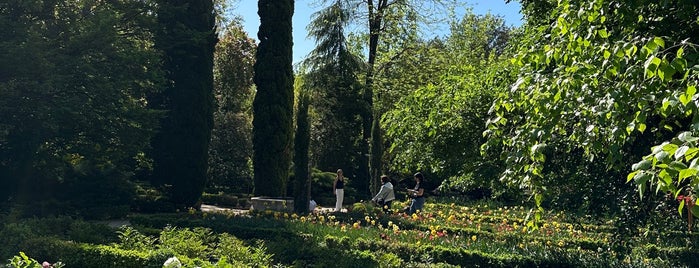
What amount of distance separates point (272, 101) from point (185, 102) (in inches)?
105

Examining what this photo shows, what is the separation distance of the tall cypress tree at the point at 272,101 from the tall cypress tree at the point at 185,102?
1587 millimetres

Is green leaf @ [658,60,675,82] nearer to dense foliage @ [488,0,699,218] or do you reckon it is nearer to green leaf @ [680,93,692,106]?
dense foliage @ [488,0,699,218]

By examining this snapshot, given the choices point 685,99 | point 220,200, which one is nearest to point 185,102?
point 220,200

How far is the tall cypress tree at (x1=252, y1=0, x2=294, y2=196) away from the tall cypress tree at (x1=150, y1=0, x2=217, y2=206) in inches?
62.5

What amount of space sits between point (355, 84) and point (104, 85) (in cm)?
1339

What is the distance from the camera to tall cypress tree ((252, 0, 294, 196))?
61.9 ft

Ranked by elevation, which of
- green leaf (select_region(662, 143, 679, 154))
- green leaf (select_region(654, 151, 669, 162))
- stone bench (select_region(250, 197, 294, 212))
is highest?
green leaf (select_region(662, 143, 679, 154))

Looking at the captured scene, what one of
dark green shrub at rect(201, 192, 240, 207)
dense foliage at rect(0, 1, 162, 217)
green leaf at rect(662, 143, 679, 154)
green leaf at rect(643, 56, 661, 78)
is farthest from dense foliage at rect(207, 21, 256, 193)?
green leaf at rect(662, 143, 679, 154)

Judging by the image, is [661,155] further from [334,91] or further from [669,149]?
[334,91]

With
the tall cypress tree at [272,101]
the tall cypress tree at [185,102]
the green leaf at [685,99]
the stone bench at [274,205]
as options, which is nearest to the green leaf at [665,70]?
the green leaf at [685,99]

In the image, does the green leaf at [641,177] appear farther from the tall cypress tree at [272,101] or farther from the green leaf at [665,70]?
the tall cypress tree at [272,101]

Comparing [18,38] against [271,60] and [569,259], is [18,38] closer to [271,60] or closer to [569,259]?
[271,60]

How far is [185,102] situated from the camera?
17938 mm

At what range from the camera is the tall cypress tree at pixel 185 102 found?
1778 centimetres
